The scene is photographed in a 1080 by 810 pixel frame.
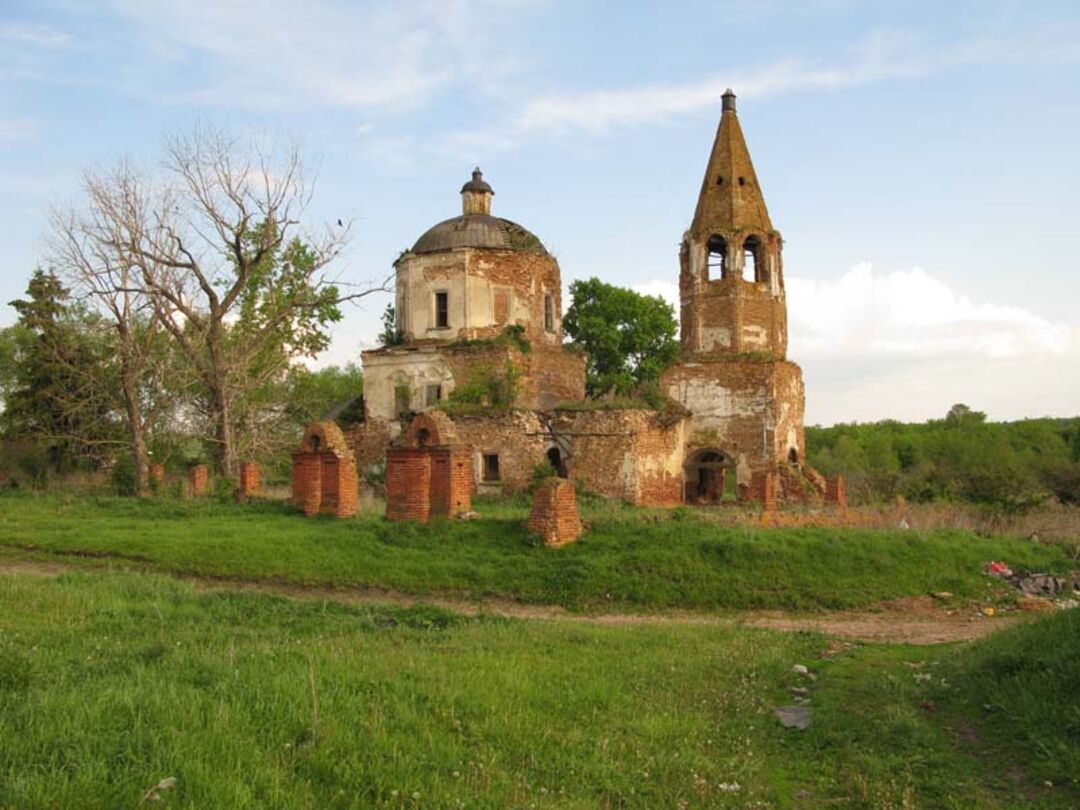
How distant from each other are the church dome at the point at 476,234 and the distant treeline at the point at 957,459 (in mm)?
12597

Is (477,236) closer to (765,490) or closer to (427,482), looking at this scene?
(765,490)

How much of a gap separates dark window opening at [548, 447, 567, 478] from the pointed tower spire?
8488 mm

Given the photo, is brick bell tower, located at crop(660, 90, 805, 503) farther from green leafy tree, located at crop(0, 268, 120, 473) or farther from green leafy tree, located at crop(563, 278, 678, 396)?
green leafy tree, located at crop(0, 268, 120, 473)

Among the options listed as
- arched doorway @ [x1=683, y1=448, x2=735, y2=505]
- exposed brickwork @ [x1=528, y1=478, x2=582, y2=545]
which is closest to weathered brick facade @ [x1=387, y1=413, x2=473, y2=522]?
exposed brickwork @ [x1=528, y1=478, x2=582, y2=545]

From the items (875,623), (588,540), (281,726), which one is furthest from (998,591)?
(281,726)

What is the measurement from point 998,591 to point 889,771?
962 cm

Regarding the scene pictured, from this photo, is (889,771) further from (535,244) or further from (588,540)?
(535,244)

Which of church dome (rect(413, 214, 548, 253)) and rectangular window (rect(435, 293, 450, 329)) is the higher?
church dome (rect(413, 214, 548, 253))

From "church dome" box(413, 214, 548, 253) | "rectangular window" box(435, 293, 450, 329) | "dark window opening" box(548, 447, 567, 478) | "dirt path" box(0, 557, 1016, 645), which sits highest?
"church dome" box(413, 214, 548, 253)

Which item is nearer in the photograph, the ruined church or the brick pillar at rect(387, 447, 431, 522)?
the brick pillar at rect(387, 447, 431, 522)

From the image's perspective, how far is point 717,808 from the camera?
490 centimetres

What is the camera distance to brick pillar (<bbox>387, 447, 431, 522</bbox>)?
15.9m

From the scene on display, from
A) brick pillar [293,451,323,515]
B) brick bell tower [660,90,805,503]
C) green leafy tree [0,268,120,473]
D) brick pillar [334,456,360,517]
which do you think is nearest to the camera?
brick pillar [334,456,360,517]

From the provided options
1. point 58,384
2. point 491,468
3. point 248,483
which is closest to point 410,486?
point 248,483
